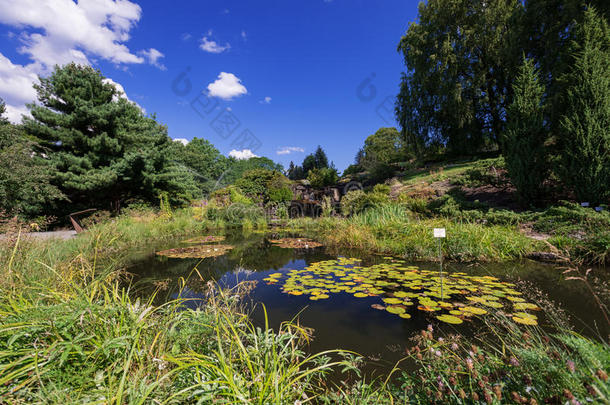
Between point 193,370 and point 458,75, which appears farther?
point 458,75

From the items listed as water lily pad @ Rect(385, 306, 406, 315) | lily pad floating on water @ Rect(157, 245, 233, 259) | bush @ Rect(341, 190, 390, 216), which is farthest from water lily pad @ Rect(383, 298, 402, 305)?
bush @ Rect(341, 190, 390, 216)

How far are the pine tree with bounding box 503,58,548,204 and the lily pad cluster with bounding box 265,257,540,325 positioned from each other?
470 centimetres

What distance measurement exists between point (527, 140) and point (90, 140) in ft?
51.0

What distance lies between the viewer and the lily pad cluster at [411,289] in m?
2.32

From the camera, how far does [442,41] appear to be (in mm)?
14359

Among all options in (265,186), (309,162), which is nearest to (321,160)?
(309,162)

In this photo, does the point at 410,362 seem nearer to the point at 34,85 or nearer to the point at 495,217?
the point at 495,217

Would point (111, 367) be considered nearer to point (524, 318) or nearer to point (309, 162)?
point (524, 318)

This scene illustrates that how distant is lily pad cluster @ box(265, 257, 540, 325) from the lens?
2318 mm

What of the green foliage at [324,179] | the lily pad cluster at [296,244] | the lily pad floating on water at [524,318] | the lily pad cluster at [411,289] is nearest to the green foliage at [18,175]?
the lily pad cluster at [296,244]

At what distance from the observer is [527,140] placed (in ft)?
19.7

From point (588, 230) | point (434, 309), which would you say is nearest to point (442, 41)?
point (588, 230)

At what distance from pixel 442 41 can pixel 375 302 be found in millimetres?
18014

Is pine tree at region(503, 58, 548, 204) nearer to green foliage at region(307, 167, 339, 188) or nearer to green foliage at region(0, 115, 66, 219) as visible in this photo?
green foliage at region(0, 115, 66, 219)
